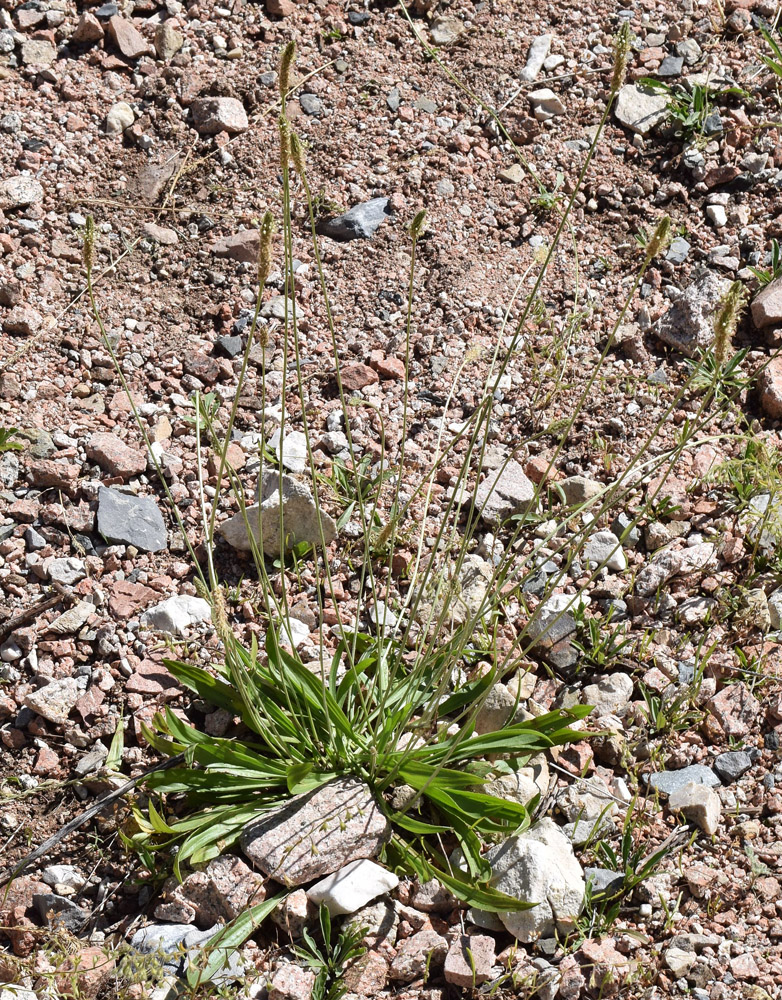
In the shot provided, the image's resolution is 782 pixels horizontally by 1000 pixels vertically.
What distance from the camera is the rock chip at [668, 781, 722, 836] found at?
245cm

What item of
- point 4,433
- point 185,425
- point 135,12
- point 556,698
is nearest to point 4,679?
point 4,433

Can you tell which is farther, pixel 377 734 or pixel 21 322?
pixel 21 322

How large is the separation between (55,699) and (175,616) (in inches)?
15.5

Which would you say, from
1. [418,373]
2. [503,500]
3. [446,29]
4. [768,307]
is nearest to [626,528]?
[503,500]

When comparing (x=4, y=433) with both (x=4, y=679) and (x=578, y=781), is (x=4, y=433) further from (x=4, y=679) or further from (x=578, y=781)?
(x=578, y=781)

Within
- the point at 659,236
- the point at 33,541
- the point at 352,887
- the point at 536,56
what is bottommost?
the point at 352,887

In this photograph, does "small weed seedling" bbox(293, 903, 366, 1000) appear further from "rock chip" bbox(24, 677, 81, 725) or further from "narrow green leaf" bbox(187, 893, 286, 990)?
"rock chip" bbox(24, 677, 81, 725)

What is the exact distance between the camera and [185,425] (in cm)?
335

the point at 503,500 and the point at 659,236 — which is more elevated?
the point at 659,236

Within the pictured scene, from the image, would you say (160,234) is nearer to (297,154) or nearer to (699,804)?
(297,154)

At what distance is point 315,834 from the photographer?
93.4 inches

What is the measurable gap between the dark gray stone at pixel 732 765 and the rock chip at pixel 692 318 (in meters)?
1.49

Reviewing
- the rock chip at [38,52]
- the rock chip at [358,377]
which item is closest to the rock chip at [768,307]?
the rock chip at [358,377]

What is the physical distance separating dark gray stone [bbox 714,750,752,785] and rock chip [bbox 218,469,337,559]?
4.20 feet
